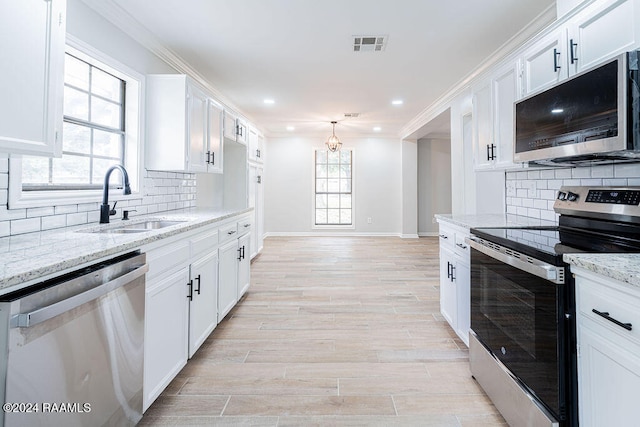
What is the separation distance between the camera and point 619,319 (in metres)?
1.02

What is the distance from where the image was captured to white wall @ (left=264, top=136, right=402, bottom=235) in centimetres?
833

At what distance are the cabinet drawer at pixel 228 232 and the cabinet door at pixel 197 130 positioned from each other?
2.22 ft

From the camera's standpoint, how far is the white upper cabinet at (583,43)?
4.84 ft

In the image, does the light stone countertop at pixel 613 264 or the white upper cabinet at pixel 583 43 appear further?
the white upper cabinet at pixel 583 43

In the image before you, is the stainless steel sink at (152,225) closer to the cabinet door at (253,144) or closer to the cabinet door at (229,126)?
the cabinet door at (229,126)

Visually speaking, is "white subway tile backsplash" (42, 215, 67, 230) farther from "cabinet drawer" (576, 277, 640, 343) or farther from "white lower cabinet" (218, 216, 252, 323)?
"cabinet drawer" (576, 277, 640, 343)

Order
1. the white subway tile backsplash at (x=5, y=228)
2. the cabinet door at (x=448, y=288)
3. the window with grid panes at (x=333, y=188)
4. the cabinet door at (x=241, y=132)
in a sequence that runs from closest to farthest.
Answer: the white subway tile backsplash at (x=5, y=228) → the cabinet door at (x=448, y=288) → the cabinet door at (x=241, y=132) → the window with grid panes at (x=333, y=188)

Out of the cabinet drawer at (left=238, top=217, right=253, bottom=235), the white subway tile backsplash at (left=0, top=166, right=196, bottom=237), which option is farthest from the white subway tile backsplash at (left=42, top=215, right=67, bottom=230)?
the cabinet drawer at (left=238, top=217, right=253, bottom=235)

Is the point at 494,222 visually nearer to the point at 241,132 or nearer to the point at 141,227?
the point at 141,227

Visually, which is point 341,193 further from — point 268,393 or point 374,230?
point 268,393

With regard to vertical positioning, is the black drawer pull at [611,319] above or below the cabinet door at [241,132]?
below

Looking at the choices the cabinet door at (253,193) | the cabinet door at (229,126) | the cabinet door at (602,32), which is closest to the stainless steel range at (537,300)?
the cabinet door at (602,32)

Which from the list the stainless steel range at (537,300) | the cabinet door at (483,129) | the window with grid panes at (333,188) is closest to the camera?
the stainless steel range at (537,300)

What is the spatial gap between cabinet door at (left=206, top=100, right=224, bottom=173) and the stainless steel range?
2.70m
